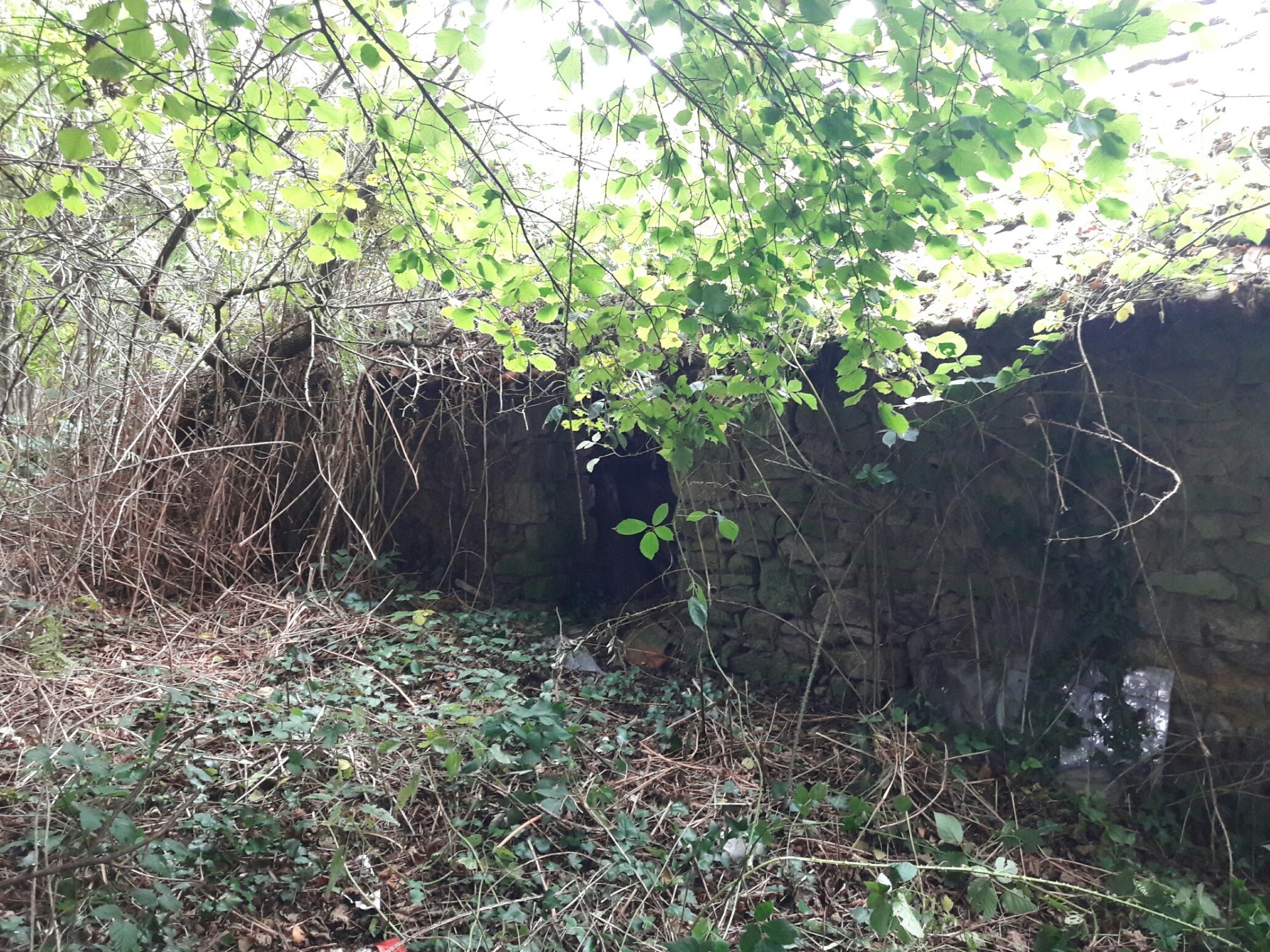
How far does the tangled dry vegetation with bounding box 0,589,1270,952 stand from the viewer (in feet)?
6.99

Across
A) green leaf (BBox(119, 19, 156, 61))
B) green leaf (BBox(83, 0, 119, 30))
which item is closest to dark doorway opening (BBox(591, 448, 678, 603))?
green leaf (BBox(119, 19, 156, 61))

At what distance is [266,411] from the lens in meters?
5.17

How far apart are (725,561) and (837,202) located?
2.56 metres

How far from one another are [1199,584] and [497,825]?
2754 millimetres

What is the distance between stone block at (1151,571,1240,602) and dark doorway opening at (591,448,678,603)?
2899 mm

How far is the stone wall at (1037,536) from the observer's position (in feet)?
9.32

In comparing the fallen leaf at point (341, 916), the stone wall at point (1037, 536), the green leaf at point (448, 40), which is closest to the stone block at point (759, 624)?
the stone wall at point (1037, 536)

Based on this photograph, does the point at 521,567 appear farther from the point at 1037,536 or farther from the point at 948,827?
the point at 948,827

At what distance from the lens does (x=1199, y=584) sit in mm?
2906

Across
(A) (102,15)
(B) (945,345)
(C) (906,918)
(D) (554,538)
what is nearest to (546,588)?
(D) (554,538)

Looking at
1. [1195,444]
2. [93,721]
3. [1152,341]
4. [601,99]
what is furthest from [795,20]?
[93,721]

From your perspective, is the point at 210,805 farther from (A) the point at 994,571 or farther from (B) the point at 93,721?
(A) the point at 994,571

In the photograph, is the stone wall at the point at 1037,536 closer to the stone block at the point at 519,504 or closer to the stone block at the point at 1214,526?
the stone block at the point at 1214,526

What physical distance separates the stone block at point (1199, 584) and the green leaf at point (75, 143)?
372cm
